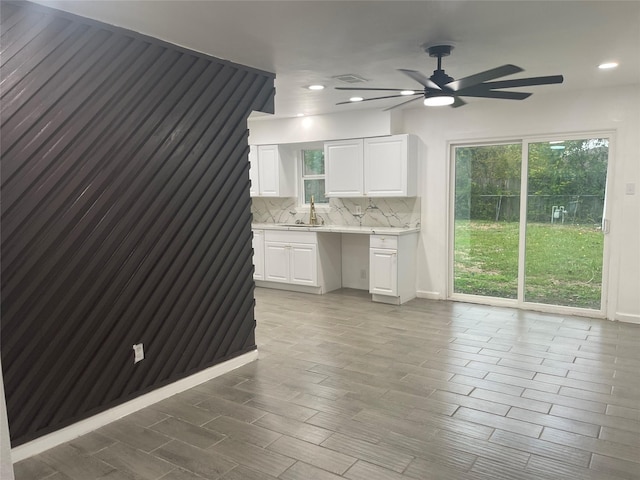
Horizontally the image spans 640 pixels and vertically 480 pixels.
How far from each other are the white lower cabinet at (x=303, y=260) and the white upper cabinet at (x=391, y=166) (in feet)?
3.34

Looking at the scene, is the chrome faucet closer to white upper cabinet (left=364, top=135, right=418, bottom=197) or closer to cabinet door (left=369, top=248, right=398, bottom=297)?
white upper cabinet (left=364, top=135, right=418, bottom=197)

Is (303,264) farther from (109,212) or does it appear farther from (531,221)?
(109,212)

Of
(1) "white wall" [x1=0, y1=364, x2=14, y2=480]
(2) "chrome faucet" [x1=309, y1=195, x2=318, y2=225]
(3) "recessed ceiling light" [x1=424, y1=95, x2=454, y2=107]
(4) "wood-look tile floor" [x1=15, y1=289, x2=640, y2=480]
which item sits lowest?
(4) "wood-look tile floor" [x1=15, y1=289, x2=640, y2=480]

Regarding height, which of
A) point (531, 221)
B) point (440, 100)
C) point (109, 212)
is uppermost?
point (440, 100)

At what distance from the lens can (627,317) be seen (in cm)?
509

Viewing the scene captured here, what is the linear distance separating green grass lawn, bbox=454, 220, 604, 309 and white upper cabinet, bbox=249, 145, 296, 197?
2.58 metres

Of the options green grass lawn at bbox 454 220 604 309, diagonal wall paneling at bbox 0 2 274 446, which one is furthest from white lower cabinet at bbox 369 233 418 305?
diagonal wall paneling at bbox 0 2 274 446

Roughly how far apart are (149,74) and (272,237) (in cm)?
386

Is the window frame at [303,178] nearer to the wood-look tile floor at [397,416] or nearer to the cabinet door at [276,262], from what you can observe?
the cabinet door at [276,262]

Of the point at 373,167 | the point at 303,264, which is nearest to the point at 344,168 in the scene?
the point at 373,167

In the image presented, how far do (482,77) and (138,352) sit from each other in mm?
2866

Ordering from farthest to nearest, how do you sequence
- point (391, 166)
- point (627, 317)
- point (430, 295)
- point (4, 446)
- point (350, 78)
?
point (430, 295) < point (391, 166) < point (627, 317) < point (350, 78) < point (4, 446)

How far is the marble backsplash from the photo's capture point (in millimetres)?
6410

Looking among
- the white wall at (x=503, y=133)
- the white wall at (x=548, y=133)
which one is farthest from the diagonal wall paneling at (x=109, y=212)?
the white wall at (x=548, y=133)
